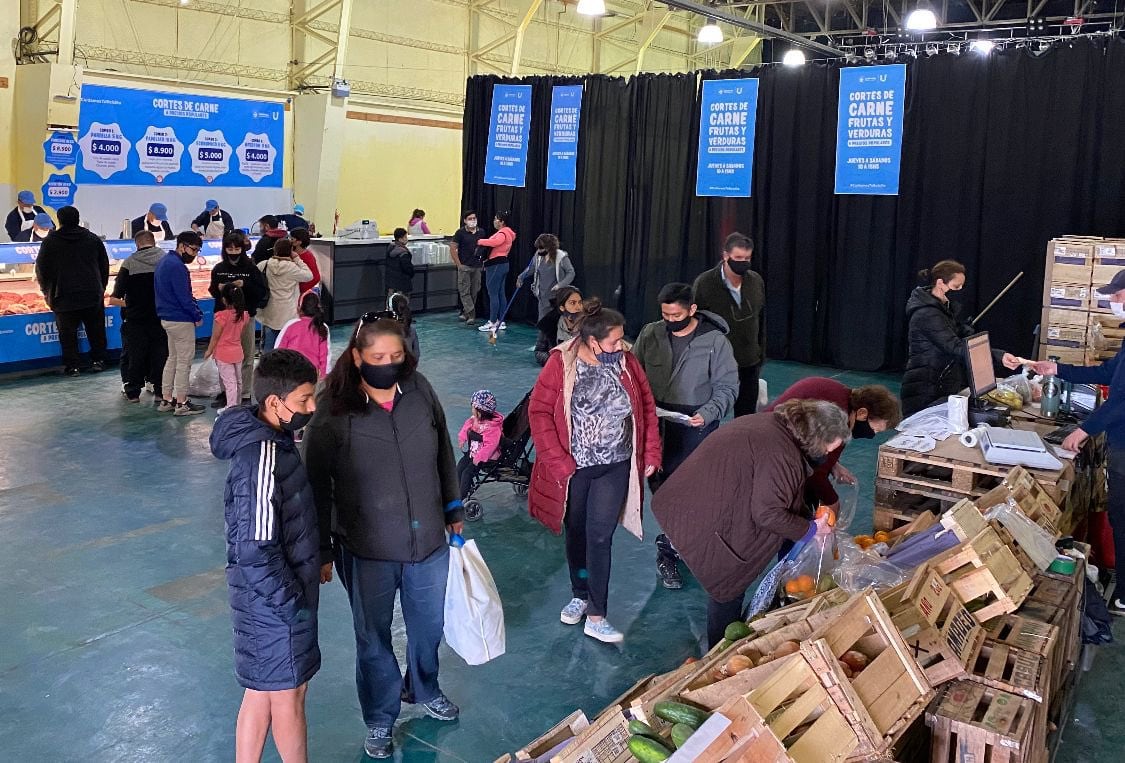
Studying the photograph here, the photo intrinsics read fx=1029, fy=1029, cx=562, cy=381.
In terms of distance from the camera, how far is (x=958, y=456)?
4820 mm

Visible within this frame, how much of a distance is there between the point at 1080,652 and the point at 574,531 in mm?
2160

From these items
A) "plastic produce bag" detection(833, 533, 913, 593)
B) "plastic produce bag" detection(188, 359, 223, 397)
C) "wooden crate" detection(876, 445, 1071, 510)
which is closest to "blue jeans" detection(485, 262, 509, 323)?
"plastic produce bag" detection(188, 359, 223, 397)

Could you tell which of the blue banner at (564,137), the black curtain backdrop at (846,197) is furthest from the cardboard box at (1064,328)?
the blue banner at (564,137)

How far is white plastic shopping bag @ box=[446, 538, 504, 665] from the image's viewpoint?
3.47 meters

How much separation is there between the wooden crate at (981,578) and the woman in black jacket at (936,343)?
8.32ft

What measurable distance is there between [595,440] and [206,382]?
18.4 ft

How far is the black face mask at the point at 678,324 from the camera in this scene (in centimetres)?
486

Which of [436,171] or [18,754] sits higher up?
[436,171]

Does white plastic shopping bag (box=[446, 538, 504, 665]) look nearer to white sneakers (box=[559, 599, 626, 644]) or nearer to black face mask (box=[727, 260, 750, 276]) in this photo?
white sneakers (box=[559, 599, 626, 644])

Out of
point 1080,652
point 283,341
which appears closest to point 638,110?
point 283,341

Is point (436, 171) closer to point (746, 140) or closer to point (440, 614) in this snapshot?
point (746, 140)

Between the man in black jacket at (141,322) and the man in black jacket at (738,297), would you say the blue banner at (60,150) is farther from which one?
the man in black jacket at (738,297)

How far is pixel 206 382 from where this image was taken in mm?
8883

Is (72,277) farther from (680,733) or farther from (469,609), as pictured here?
(680,733)
